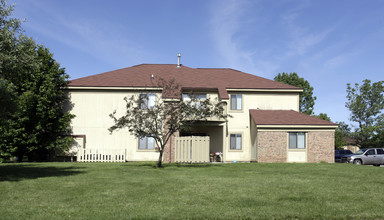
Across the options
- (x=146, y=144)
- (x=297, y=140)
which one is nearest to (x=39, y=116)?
(x=146, y=144)

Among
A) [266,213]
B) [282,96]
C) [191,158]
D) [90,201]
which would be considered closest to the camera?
[266,213]

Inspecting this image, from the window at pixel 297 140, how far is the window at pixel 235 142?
163 inches

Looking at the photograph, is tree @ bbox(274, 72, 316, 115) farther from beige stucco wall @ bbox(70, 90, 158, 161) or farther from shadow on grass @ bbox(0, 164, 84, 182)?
shadow on grass @ bbox(0, 164, 84, 182)

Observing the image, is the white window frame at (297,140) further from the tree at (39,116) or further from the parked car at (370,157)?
A: the tree at (39,116)

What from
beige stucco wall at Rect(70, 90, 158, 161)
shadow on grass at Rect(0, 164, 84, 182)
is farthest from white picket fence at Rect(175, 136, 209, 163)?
shadow on grass at Rect(0, 164, 84, 182)

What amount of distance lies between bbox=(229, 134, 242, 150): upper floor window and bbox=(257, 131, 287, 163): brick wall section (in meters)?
3.06

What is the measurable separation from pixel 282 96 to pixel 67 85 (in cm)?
1715

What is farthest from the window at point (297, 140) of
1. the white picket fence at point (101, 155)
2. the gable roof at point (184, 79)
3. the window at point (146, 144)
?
the white picket fence at point (101, 155)

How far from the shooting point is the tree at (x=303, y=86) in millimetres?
58709

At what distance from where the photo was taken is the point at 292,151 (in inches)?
995

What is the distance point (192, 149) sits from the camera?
23906mm

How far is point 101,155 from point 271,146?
41.2 ft

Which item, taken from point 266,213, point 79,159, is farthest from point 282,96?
point 266,213

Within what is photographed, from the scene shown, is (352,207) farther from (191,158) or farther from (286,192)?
(191,158)
